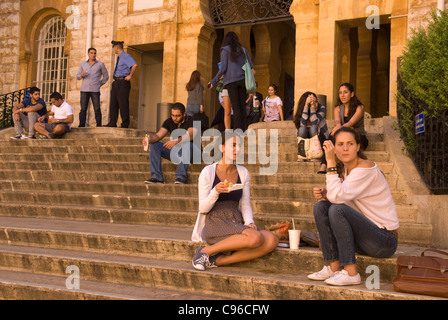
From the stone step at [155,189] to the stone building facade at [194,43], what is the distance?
461 cm

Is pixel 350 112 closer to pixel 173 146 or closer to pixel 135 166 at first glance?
pixel 173 146

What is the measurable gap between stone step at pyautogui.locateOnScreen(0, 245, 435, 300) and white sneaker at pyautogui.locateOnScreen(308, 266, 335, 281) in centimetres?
9

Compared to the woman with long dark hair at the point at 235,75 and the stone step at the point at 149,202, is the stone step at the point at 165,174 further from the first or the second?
the woman with long dark hair at the point at 235,75

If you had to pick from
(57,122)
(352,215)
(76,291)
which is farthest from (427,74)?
(57,122)

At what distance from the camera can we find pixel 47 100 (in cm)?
1823

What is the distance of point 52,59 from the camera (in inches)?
728

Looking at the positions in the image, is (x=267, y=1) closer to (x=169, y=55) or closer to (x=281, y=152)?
(x=169, y=55)

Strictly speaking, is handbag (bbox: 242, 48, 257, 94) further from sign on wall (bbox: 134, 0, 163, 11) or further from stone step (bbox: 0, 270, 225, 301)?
sign on wall (bbox: 134, 0, 163, 11)

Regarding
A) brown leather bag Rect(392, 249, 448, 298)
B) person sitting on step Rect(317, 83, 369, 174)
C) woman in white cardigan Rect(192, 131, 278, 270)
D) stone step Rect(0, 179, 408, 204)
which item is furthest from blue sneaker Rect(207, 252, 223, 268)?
person sitting on step Rect(317, 83, 369, 174)

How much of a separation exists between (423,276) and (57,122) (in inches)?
404

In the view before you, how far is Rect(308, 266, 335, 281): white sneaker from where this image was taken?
4.67 m

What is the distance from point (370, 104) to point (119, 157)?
33.7 ft
